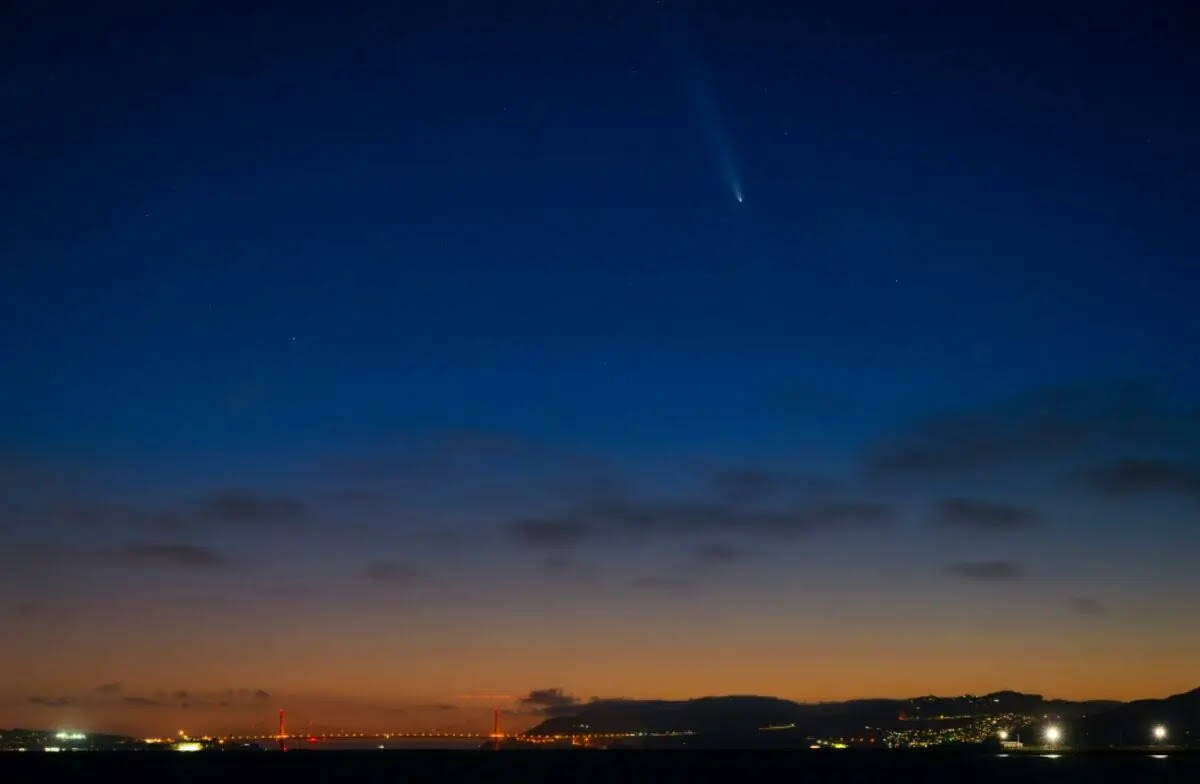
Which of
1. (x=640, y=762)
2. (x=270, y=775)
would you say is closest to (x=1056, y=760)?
(x=640, y=762)

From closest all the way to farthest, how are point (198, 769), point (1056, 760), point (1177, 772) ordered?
point (1177, 772)
point (198, 769)
point (1056, 760)

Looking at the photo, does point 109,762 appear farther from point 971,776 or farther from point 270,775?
point 971,776

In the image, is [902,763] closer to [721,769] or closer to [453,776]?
[721,769]

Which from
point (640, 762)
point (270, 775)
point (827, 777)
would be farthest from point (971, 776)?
point (270, 775)

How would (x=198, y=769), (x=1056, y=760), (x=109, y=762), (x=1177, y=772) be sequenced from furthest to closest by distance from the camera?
(x=1056, y=760)
(x=109, y=762)
(x=198, y=769)
(x=1177, y=772)

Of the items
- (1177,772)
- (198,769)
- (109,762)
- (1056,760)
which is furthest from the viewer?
(1056,760)

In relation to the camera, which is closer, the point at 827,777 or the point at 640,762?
the point at 827,777
